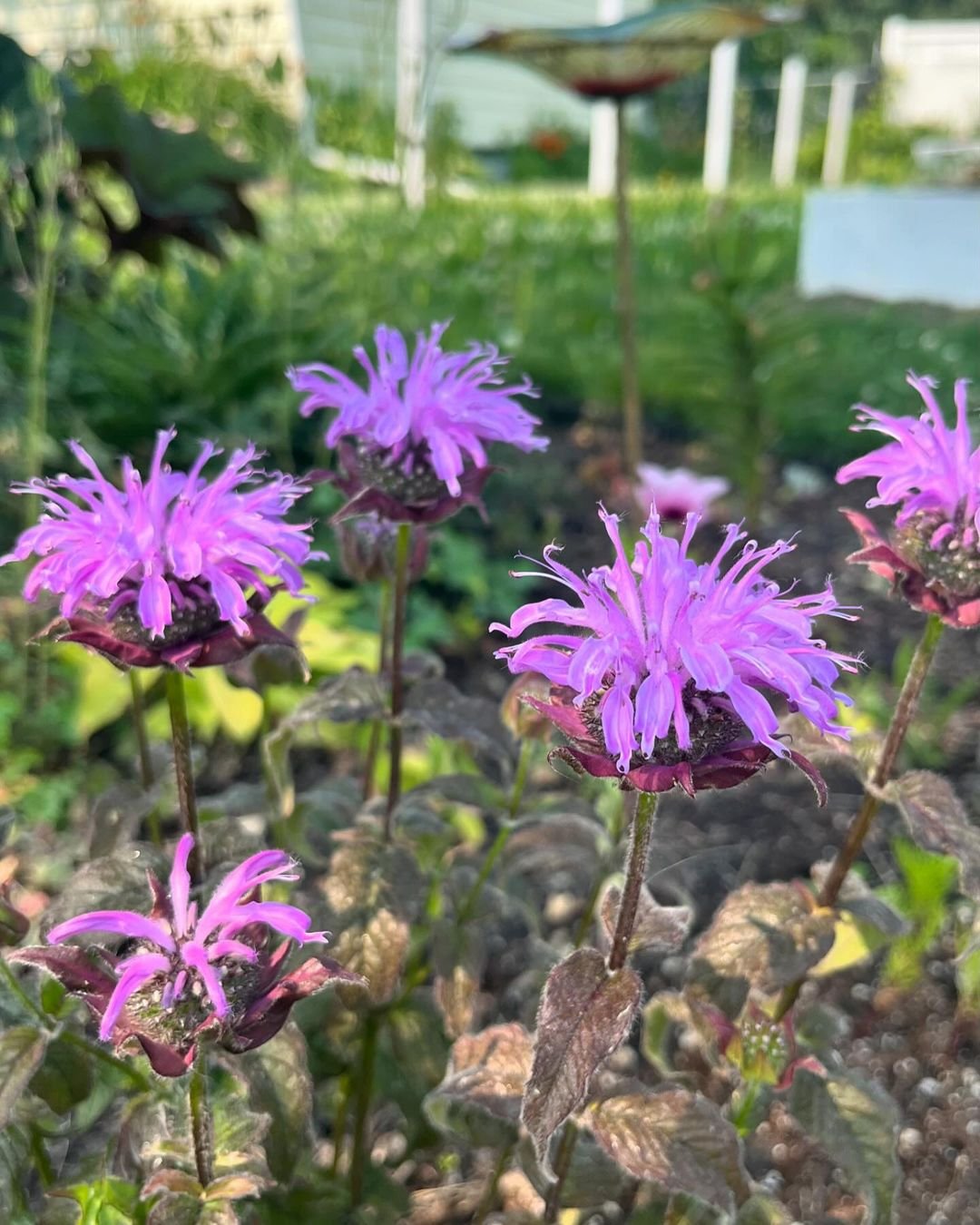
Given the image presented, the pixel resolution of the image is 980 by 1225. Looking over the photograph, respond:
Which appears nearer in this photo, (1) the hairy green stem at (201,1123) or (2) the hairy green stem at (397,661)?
(1) the hairy green stem at (201,1123)

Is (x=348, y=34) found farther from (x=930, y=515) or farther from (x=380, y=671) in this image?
(x=930, y=515)

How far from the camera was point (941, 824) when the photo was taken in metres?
0.87

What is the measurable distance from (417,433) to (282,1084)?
0.62 metres

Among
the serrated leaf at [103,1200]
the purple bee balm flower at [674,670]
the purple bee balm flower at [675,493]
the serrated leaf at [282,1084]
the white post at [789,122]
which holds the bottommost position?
the serrated leaf at [103,1200]

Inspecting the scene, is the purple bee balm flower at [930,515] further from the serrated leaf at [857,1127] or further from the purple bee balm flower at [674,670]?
the serrated leaf at [857,1127]

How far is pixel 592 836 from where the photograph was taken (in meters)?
1.25

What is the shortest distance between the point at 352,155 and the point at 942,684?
2.62 meters

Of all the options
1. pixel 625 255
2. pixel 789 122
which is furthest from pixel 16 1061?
Result: pixel 789 122

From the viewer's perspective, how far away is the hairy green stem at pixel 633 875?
745 mm

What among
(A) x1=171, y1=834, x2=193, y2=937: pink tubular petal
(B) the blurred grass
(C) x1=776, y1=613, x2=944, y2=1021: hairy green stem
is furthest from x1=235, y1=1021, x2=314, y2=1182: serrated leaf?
(B) the blurred grass

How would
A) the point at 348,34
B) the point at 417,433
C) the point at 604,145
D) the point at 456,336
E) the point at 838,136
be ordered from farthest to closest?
the point at 838,136 < the point at 604,145 < the point at 348,34 < the point at 456,336 < the point at 417,433

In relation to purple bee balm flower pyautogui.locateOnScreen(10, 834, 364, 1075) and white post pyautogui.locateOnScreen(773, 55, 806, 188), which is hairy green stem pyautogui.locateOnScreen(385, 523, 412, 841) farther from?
white post pyautogui.locateOnScreen(773, 55, 806, 188)

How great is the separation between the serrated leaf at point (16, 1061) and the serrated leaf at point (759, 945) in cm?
59

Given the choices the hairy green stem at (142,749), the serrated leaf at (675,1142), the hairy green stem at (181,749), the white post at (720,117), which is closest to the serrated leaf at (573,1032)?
the serrated leaf at (675,1142)
